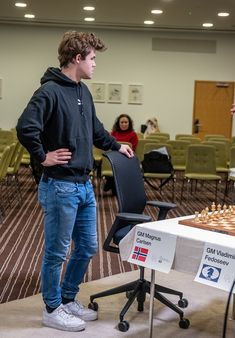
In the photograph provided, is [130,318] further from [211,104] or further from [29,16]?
[211,104]

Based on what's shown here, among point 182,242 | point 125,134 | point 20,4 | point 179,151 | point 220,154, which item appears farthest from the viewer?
point 20,4

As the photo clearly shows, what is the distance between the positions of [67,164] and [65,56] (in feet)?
2.06

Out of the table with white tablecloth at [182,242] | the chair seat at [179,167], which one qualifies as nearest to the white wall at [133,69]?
the chair seat at [179,167]

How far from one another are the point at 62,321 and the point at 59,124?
116 centimetres

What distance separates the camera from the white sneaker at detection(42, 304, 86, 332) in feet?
11.0

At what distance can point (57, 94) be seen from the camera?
3189 mm

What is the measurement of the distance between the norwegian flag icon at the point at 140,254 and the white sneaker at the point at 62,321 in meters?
0.63

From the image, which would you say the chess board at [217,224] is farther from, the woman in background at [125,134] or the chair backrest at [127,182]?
the woman in background at [125,134]

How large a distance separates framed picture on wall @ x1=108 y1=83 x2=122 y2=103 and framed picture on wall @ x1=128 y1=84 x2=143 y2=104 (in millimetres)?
255

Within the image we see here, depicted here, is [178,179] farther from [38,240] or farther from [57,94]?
[57,94]

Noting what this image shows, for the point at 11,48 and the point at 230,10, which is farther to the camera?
the point at 11,48

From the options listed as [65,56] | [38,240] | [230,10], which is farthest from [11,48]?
[65,56]

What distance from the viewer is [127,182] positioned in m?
3.70

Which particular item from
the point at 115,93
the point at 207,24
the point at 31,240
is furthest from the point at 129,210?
the point at 115,93
